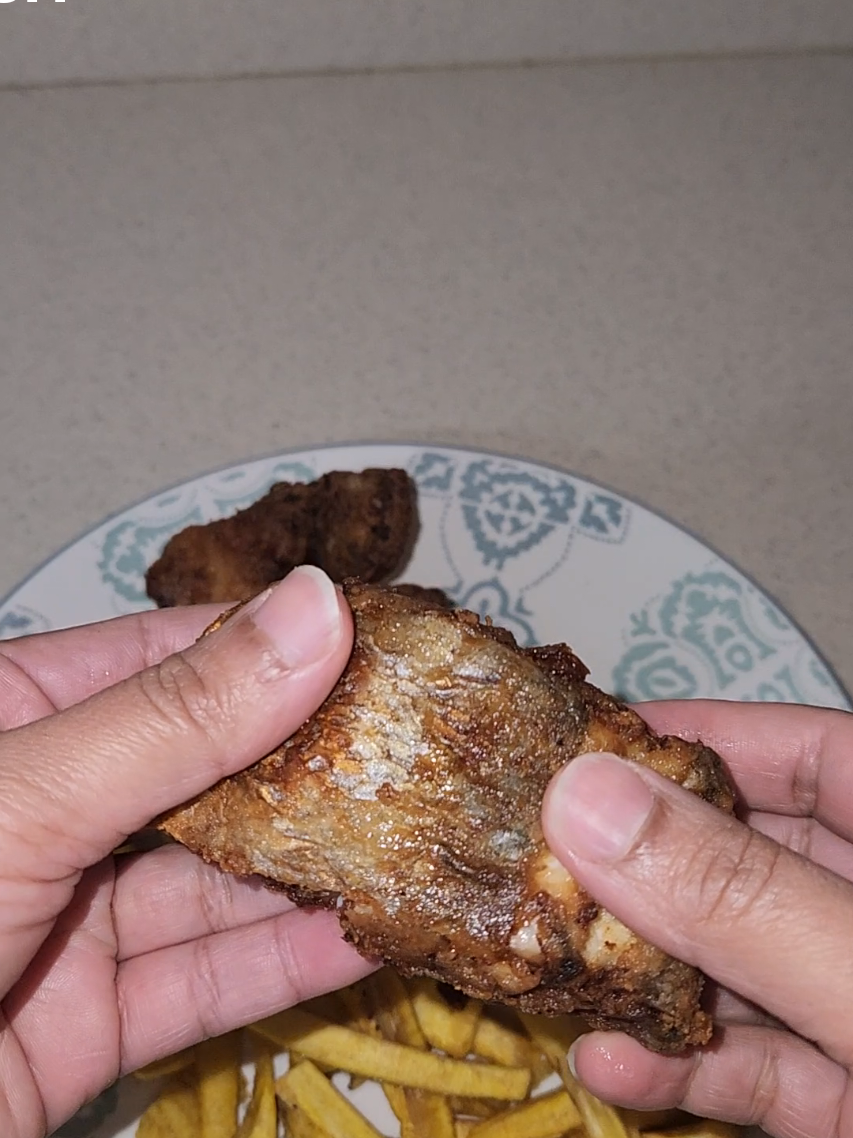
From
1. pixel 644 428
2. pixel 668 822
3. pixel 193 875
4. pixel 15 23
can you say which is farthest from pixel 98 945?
pixel 15 23

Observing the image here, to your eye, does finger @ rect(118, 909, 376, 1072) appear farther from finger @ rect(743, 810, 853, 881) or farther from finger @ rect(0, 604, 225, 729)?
finger @ rect(743, 810, 853, 881)

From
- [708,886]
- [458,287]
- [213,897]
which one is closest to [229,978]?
[213,897]

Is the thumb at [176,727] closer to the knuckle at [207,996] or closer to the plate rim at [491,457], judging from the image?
the knuckle at [207,996]

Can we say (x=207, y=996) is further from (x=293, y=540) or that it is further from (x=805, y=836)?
(x=805, y=836)

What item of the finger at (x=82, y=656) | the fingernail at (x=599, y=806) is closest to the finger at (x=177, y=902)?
the finger at (x=82, y=656)

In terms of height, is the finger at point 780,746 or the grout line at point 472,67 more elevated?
the grout line at point 472,67

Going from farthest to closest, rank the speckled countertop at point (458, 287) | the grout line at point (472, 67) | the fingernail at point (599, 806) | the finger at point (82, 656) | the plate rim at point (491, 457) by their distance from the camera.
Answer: the grout line at point (472, 67), the speckled countertop at point (458, 287), the plate rim at point (491, 457), the finger at point (82, 656), the fingernail at point (599, 806)

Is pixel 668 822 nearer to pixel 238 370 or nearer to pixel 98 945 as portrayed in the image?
pixel 98 945
